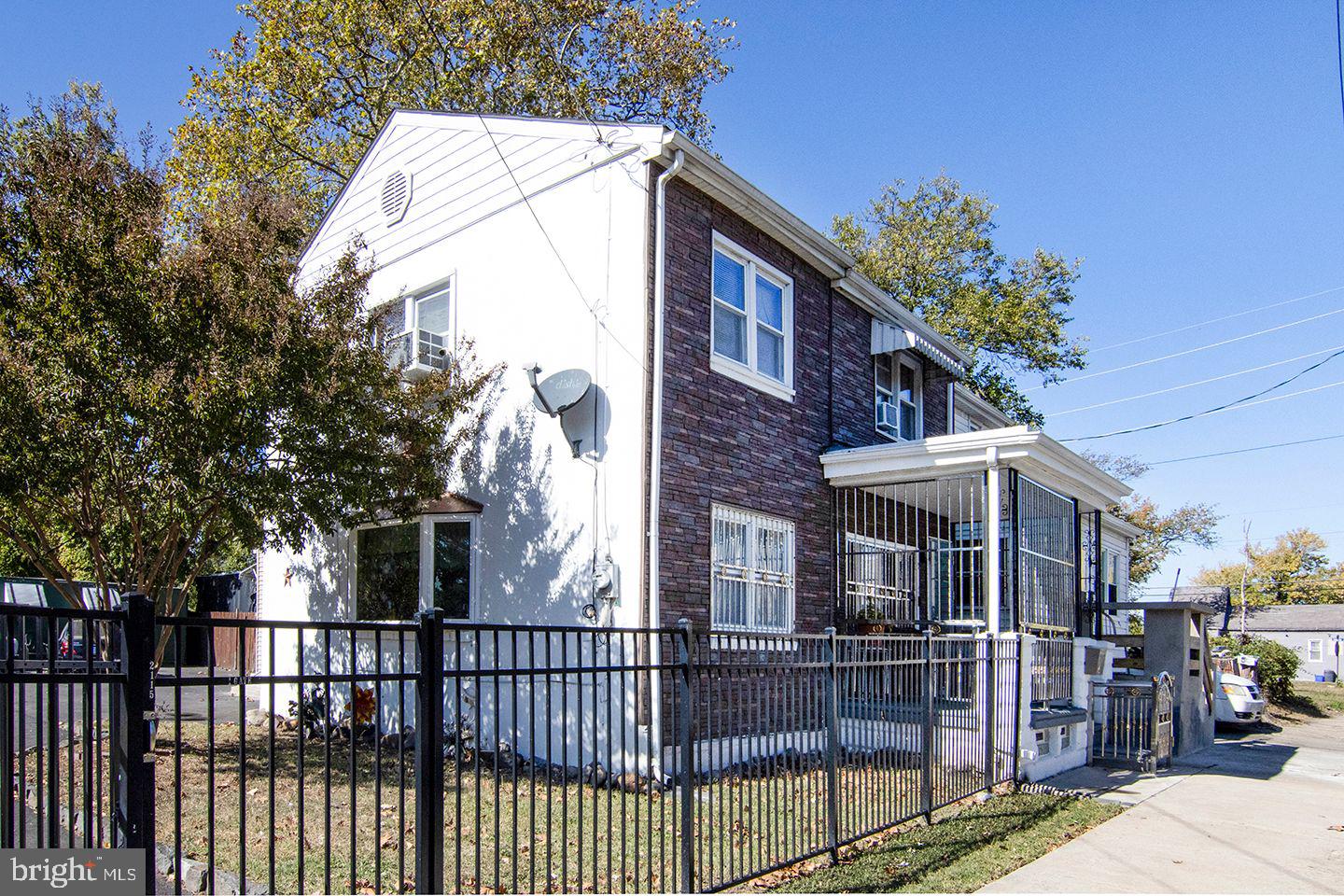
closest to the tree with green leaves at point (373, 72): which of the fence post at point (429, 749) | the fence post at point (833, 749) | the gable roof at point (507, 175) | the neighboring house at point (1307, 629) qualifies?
the gable roof at point (507, 175)

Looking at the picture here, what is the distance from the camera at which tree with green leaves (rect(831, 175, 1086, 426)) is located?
2805cm

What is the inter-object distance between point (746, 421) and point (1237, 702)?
1187 centimetres

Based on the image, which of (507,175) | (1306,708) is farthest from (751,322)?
(1306,708)

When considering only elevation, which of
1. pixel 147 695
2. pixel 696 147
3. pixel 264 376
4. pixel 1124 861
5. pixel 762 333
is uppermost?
pixel 696 147

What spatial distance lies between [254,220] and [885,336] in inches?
344

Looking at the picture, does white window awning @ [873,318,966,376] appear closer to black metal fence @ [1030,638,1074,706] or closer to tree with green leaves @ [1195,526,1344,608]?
black metal fence @ [1030,638,1074,706]


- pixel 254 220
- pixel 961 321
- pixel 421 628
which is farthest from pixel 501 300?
pixel 961 321

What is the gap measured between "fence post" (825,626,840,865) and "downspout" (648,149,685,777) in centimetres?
278

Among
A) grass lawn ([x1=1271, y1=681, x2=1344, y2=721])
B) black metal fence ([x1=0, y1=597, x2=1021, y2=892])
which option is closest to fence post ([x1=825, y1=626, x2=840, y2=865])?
black metal fence ([x1=0, y1=597, x2=1021, y2=892])

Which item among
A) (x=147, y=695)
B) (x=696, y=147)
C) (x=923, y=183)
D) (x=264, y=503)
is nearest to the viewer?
(x=147, y=695)

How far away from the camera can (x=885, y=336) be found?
14.2 metres

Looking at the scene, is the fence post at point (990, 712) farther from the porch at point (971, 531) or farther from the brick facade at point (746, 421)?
the brick facade at point (746, 421)

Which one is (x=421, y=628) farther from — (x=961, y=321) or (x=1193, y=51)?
(x=961, y=321)

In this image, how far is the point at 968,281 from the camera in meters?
29.6
